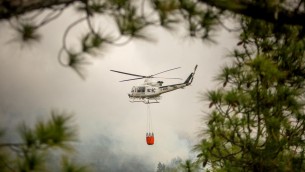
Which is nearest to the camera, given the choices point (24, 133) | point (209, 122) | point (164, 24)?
point (24, 133)

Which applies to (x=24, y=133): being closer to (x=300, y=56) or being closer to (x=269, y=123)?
(x=269, y=123)

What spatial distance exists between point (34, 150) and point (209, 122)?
3.12m

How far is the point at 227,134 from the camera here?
197 inches

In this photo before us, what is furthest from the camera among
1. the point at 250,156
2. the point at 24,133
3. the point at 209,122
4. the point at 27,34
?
the point at 250,156

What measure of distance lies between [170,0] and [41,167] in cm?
123

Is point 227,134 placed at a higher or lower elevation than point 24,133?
higher

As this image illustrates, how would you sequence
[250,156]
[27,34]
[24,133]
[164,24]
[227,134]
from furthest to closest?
[250,156], [227,134], [164,24], [27,34], [24,133]

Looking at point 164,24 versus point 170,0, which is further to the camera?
point 164,24

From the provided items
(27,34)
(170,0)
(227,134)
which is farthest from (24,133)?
(227,134)

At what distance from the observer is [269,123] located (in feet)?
16.3

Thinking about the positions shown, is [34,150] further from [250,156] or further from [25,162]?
[250,156]

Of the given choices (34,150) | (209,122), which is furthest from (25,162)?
(209,122)

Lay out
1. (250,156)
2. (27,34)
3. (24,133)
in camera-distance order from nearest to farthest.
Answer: (24,133) → (27,34) → (250,156)

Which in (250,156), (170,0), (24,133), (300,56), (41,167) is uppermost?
(300,56)
